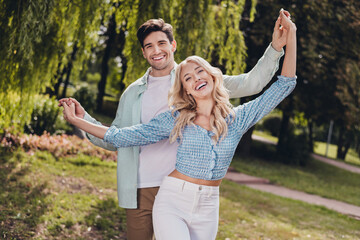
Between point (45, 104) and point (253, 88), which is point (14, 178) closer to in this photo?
point (45, 104)

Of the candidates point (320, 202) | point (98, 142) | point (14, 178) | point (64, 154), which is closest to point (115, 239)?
point (14, 178)

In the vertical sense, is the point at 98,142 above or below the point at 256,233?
above

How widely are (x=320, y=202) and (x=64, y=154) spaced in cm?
624

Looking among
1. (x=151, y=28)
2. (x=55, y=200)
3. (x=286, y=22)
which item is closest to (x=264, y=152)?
(x=55, y=200)

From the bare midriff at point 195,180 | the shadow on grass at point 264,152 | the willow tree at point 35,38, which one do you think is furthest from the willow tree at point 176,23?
the shadow on grass at point 264,152

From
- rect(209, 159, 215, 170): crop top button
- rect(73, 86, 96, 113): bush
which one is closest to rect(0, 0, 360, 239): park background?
rect(209, 159, 215, 170): crop top button

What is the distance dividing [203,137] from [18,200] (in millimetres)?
4040

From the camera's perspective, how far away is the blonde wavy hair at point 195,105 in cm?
250

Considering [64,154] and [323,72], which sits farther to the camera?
[323,72]

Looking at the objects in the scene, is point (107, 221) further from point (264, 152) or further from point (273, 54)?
point (264, 152)

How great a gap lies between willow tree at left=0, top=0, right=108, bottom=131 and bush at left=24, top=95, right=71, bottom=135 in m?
3.72

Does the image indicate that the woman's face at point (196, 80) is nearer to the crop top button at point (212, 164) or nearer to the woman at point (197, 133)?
the woman at point (197, 133)

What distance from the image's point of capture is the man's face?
2.88 m

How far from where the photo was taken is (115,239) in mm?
5207
